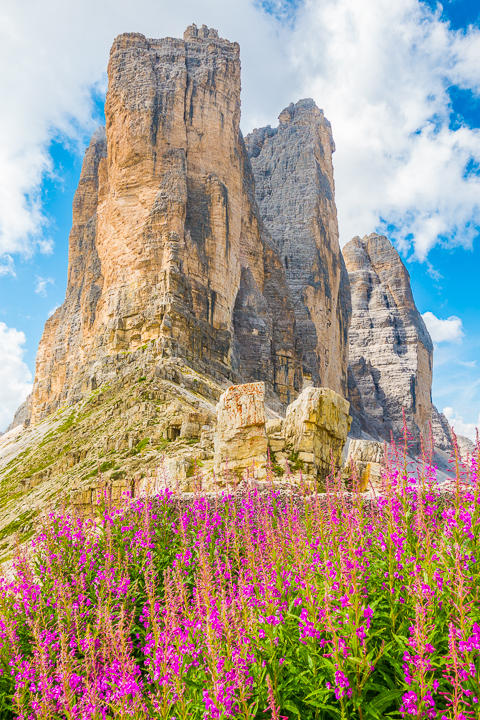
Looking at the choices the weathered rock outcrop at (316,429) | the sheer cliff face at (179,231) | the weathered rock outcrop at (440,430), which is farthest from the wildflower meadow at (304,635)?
the weathered rock outcrop at (440,430)

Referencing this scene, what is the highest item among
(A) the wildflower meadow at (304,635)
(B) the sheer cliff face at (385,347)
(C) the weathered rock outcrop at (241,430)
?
(B) the sheer cliff face at (385,347)

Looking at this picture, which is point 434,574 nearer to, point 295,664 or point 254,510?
point 295,664

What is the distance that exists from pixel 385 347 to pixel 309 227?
37521 millimetres

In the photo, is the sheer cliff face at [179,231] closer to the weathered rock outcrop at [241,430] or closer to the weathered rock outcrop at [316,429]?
the weathered rock outcrop at [241,430]

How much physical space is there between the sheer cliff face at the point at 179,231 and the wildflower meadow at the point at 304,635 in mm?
36409

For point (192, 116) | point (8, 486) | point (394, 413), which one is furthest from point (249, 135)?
point (8, 486)

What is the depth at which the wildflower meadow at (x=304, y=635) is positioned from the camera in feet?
8.82

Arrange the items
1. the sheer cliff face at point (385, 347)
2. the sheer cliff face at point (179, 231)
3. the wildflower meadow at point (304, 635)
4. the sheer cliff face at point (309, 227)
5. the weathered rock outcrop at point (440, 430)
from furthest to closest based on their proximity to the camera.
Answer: the weathered rock outcrop at point (440, 430) < the sheer cliff face at point (385, 347) < the sheer cliff face at point (309, 227) < the sheer cliff face at point (179, 231) < the wildflower meadow at point (304, 635)

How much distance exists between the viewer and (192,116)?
55.0m

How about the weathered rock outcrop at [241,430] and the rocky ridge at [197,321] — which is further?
the rocky ridge at [197,321]

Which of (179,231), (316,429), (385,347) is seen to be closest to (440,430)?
(385,347)

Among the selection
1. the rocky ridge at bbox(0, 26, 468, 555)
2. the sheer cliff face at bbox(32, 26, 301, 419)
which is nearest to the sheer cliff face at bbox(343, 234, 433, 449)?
the rocky ridge at bbox(0, 26, 468, 555)

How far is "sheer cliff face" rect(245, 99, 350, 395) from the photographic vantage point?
7612 centimetres

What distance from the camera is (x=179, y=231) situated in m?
49.0
